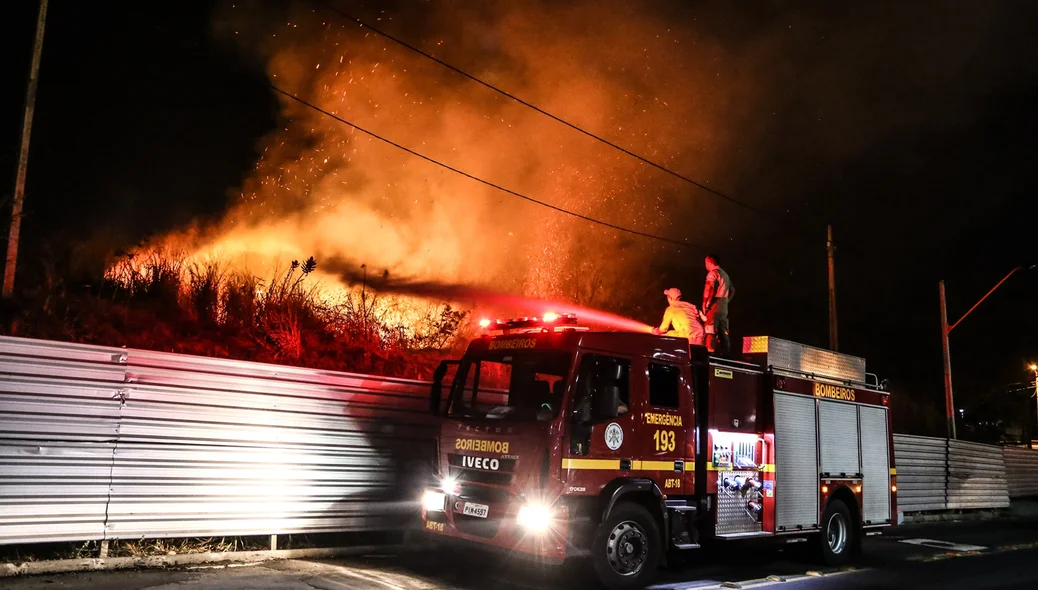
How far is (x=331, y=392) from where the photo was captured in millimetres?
8398

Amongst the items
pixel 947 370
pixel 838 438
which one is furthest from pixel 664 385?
pixel 947 370

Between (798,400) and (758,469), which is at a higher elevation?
(798,400)

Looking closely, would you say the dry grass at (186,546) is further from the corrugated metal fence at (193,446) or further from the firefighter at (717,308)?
the firefighter at (717,308)

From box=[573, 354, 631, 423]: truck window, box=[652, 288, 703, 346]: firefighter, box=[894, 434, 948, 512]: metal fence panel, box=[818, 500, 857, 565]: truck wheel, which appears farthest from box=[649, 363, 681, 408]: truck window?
box=[894, 434, 948, 512]: metal fence panel

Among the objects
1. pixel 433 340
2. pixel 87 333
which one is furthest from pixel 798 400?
pixel 87 333

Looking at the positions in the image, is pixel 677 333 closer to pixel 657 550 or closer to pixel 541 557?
pixel 657 550

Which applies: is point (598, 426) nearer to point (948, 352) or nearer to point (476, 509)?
point (476, 509)

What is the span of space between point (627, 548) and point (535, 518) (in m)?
1.19

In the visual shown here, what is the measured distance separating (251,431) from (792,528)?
6638mm

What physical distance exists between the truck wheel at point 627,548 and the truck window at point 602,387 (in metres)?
1.01

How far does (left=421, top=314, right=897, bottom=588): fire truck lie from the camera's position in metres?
6.76

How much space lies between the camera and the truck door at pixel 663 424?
7.46 m

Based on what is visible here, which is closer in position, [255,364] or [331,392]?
[255,364]

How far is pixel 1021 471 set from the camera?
2311 centimetres
